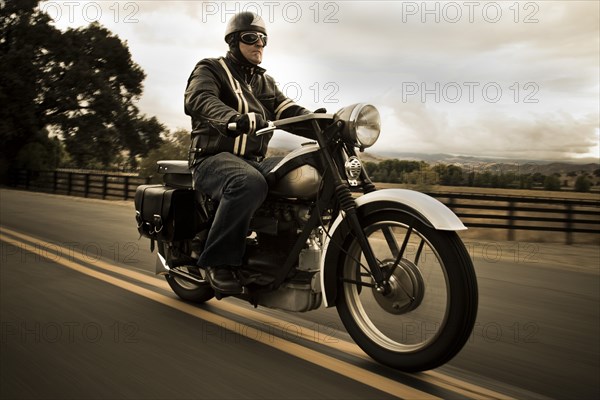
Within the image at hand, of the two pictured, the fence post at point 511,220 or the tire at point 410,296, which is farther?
the fence post at point 511,220

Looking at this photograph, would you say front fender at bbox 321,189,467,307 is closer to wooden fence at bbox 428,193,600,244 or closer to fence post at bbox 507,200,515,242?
wooden fence at bbox 428,193,600,244

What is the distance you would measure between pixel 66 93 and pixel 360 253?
100 ft

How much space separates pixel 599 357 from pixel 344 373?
1589 millimetres

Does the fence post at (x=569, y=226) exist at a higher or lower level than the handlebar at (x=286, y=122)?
lower

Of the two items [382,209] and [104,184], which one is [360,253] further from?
[104,184]

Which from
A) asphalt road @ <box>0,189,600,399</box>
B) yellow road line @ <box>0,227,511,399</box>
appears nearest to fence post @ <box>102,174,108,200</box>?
yellow road line @ <box>0,227,511,399</box>

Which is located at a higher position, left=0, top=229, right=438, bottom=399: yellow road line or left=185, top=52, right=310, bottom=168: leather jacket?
left=185, top=52, right=310, bottom=168: leather jacket

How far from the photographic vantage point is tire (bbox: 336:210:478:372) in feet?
8.95

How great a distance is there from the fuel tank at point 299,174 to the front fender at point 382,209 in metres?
0.27

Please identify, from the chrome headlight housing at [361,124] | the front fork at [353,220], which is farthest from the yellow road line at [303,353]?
the chrome headlight housing at [361,124]

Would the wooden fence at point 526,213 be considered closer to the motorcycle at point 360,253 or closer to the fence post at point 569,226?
the fence post at point 569,226

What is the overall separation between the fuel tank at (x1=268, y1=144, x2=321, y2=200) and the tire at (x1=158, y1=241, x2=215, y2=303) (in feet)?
3.80

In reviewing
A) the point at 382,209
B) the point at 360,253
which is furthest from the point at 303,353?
the point at 382,209

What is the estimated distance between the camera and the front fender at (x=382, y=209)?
2.77 metres
